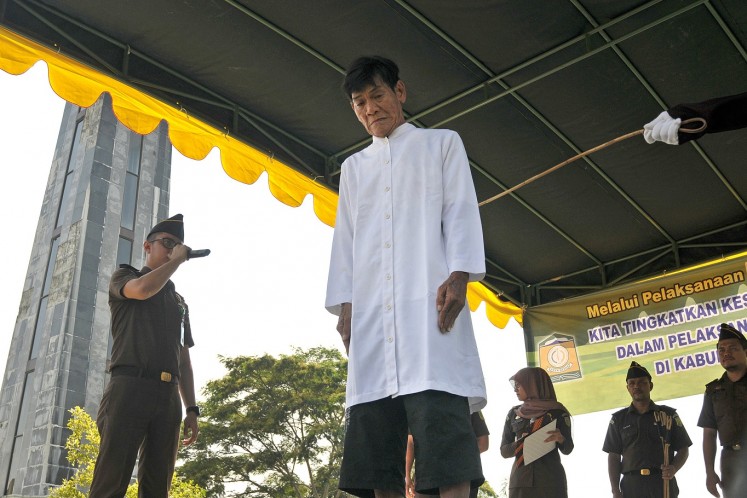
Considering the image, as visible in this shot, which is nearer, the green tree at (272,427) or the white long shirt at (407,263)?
the white long shirt at (407,263)

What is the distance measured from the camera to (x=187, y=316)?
4301 mm

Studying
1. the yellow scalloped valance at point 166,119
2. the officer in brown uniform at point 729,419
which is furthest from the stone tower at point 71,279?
the officer in brown uniform at point 729,419

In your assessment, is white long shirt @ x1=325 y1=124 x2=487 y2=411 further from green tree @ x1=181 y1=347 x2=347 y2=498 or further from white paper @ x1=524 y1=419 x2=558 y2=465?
green tree @ x1=181 y1=347 x2=347 y2=498

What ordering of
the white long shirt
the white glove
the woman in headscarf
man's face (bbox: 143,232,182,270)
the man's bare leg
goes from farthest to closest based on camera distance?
the woman in headscarf < man's face (bbox: 143,232,182,270) < the white glove < the white long shirt < the man's bare leg

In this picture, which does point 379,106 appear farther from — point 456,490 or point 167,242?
point 167,242

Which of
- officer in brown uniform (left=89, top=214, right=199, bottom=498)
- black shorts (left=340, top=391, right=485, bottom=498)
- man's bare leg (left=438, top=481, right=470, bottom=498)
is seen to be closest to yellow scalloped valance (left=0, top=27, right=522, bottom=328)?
officer in brown uniform (left=89, top=214, right=199, bottom=498)

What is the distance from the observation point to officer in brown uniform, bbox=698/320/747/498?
5.60m

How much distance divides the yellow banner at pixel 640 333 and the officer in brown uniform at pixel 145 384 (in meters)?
5.92

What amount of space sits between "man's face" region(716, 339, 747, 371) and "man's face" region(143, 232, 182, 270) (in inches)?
170

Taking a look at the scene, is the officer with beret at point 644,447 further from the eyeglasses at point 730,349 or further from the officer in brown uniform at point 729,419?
the eyeglasses at point 730,349

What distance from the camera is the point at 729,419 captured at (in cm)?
570

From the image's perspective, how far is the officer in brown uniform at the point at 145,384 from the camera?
356cm

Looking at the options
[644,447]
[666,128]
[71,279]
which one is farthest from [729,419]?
[71,279]

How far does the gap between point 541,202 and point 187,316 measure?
4681 millimetres
